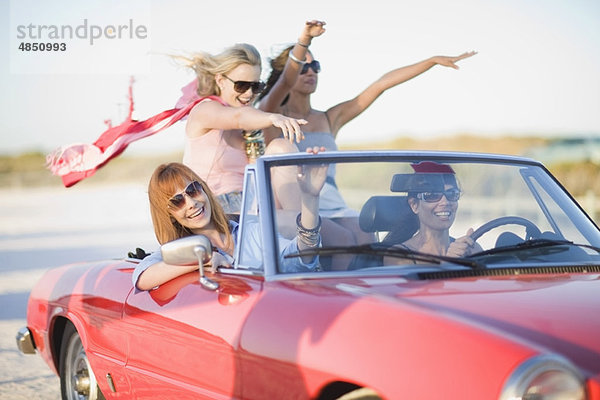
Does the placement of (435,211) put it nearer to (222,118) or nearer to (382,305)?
(382,305)

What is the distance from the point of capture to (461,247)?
4559mm

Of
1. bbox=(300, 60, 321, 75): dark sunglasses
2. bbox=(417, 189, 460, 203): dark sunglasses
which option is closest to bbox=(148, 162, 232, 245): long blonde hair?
bbox=(417, 189, 460, 203): dark sunglasses

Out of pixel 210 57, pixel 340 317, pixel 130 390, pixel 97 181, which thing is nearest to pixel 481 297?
pixel 340 317

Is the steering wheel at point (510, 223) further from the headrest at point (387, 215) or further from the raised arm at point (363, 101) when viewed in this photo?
the raised arm at point (363, 101)

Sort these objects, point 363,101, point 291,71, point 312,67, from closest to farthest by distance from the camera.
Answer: point 291,71 → point 312,67 → point 363,101

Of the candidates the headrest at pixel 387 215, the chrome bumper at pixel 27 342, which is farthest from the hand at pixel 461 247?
the chrome bumper at pixel 27 342

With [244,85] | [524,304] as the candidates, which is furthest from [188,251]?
[244,85]

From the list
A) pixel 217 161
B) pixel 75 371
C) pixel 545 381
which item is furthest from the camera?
pixel 217 161

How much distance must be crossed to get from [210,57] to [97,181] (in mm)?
A: 87918

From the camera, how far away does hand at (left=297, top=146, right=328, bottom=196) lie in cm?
452

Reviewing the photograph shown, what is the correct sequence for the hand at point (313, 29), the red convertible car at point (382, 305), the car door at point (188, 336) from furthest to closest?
the hand at point (313, 29) → the car door at point (188, 336) → the red convertible car at point (382, 305)

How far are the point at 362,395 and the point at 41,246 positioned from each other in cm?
1907

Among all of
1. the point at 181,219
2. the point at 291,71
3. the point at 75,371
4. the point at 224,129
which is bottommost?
the point at 75,371

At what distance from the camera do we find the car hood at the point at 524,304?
3.12m
